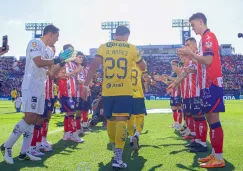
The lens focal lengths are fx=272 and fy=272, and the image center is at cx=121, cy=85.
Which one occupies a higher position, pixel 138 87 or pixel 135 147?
pixel 138 87

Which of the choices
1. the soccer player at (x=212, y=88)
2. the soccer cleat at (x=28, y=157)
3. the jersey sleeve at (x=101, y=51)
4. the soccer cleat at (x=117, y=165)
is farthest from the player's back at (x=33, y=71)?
the soccer player at (x=212, y=88)

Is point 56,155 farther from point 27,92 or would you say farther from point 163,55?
point 163,55

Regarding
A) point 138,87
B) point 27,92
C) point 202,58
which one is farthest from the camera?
point 138,87

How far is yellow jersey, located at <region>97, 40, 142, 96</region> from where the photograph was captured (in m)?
5.02

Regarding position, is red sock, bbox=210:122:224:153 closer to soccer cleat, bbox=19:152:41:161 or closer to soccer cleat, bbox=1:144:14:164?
soccer cleat, bbox=19:152:41:161

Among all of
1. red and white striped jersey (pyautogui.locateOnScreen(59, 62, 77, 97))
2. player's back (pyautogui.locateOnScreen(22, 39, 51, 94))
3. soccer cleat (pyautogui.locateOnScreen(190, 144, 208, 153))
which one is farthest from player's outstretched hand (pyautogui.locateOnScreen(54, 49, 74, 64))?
soccer cleat (pyautogui.locateOnScreen(190, 144, 208, 153))

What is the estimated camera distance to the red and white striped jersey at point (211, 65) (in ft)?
15.8

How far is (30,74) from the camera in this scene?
5254 millimetres

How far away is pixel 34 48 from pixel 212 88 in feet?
11.2

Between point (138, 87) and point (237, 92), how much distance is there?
4823cm

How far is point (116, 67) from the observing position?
5.06 metres

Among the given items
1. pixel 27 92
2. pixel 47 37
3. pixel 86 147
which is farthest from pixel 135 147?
pixel 47 37

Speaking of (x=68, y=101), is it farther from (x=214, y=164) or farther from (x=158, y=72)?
(x=158, y=72)

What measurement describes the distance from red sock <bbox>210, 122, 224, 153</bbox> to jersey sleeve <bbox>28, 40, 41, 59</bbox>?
11.6ft
